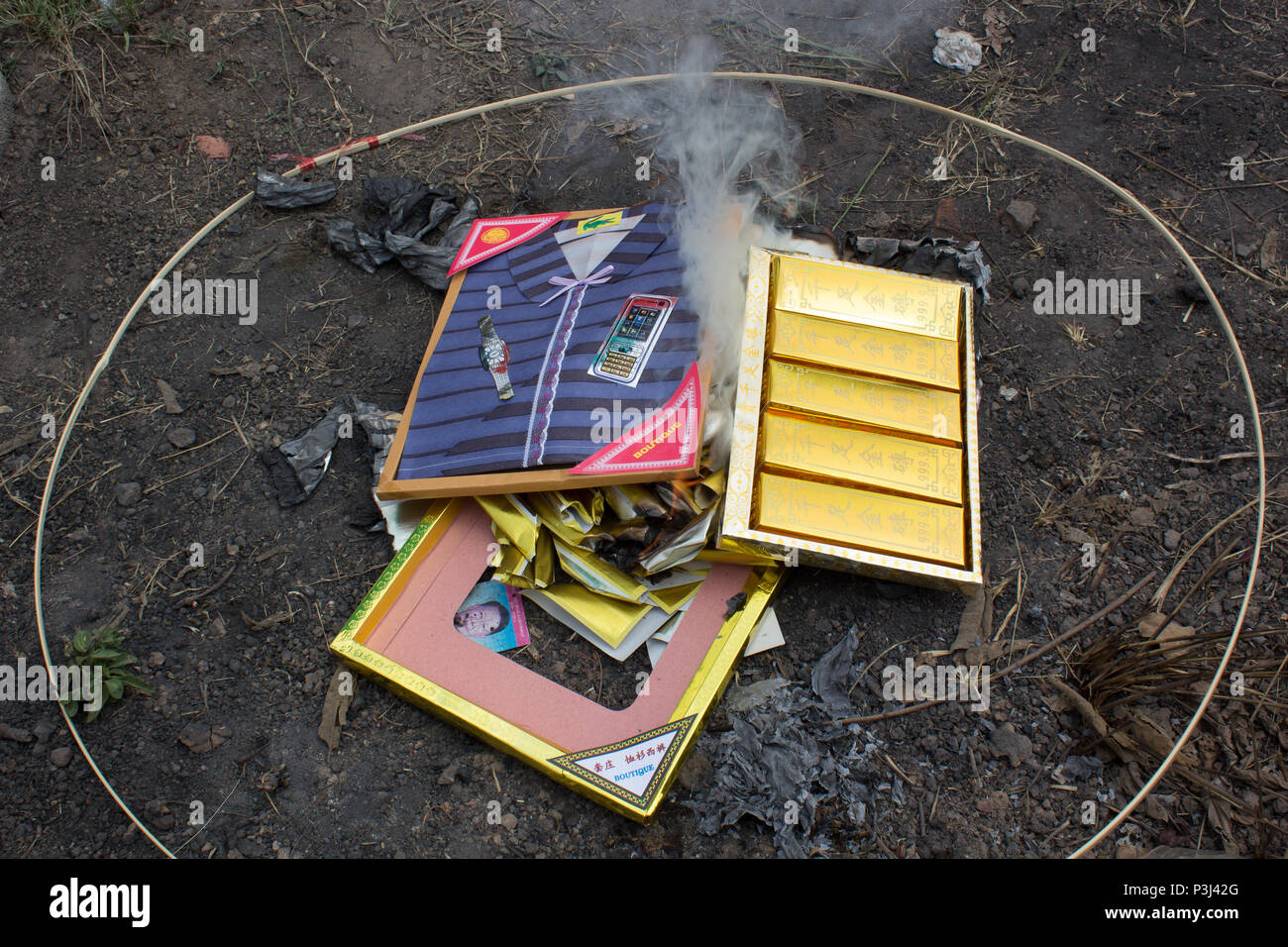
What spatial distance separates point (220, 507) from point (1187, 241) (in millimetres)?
4703

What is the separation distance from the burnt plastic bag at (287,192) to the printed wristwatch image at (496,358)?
1453 mm

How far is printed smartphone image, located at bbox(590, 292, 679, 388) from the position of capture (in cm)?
321

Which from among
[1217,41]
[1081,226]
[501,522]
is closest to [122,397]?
[501,522]

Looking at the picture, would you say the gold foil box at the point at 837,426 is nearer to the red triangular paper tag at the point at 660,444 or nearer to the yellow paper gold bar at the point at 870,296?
the yellow paper gold bar at the point at 870,296

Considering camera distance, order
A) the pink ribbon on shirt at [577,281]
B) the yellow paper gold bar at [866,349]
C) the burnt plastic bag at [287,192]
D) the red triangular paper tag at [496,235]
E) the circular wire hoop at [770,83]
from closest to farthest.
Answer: the circular wire hoop at [770,83] → the yellow paper gold bar at [866,349] → the pink ribbon on shirt at [577,281] → the red triangular paper tag at [496,235] → the burnt plastic bag at [287,192]

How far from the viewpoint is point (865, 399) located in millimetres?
3275

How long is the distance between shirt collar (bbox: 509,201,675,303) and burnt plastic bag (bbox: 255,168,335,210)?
128 centimetres

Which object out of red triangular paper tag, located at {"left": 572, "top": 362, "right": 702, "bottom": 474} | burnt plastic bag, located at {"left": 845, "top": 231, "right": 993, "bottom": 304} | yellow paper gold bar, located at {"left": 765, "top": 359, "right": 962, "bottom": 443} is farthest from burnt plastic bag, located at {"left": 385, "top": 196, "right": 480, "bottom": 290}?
burnt plastic bag, located at {"left": 845, "top": 231, "right": 993, "bottom": 304}

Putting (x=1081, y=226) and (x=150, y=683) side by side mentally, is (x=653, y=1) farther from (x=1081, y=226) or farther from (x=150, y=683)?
(x=150, y=683)

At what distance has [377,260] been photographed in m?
4.13

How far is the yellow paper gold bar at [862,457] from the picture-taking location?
312 centimetres

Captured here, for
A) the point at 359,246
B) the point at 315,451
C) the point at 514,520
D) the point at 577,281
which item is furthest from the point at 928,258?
the point at 315,451

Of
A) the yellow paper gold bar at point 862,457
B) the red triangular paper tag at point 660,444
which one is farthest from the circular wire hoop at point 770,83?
the red triangular paper tag at point 660,444

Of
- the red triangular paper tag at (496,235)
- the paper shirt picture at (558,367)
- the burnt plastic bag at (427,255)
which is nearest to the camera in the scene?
the paper shirt picture at (558,367)
